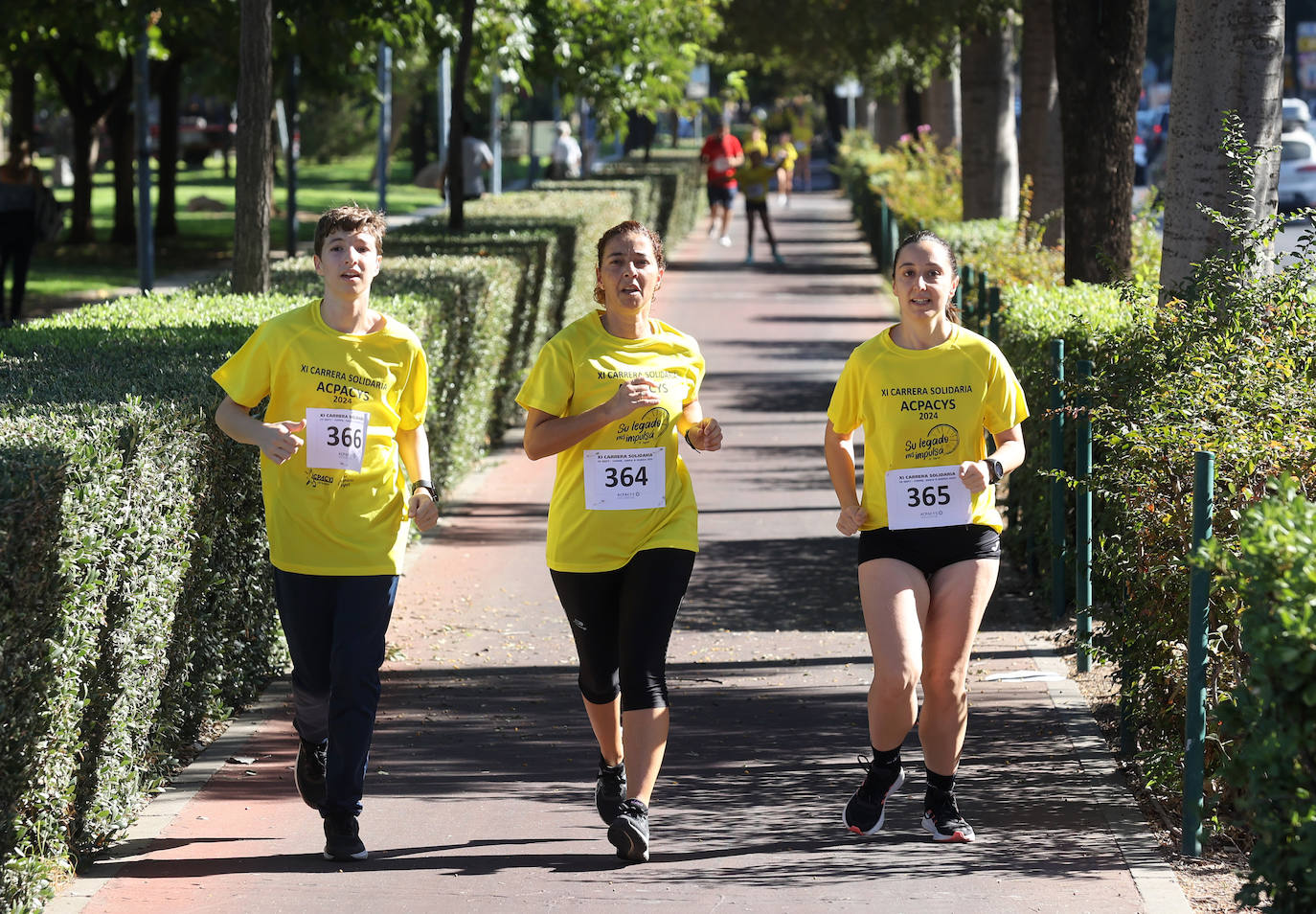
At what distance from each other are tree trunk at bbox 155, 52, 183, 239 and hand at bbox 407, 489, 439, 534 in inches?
→ 937

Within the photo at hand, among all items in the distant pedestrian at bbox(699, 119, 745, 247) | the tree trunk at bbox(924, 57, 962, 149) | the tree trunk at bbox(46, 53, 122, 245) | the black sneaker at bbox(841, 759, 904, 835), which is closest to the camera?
the black sneaker at bbox(841, 759, 904, 835)

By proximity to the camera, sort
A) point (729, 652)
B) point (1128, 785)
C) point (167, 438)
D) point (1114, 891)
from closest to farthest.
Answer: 1. point (1114, 891)
2. point (167, 438)
3. point (1128, 785)
4. point (729, 652)

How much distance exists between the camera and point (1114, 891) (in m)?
5.12

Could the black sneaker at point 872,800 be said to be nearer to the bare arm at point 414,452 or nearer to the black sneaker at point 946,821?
the black sneaker at point 946,821

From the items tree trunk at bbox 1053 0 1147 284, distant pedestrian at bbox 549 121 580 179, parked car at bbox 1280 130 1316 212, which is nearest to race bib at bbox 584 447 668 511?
tree trunk at bbox 1053 0 1147 284

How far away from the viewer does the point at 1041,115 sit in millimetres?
17766

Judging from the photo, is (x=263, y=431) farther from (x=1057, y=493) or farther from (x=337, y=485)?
(x=1057, y=493)

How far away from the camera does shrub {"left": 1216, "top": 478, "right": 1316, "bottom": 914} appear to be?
12.5ft

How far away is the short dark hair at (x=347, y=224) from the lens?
5.39m

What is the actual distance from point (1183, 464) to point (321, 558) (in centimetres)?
264

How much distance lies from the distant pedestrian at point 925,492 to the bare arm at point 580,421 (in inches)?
24.6

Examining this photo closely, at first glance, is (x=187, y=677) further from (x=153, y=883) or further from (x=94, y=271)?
(x=94, y=271)

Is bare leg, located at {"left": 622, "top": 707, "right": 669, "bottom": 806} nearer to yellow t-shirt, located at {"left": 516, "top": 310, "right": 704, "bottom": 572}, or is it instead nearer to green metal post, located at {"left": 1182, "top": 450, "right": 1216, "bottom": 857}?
yellow t-shirt, located at {"left": 516, "top": 310, "right": 704, "bottom": 572}

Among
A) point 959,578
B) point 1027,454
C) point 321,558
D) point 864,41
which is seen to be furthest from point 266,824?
point 864,41
